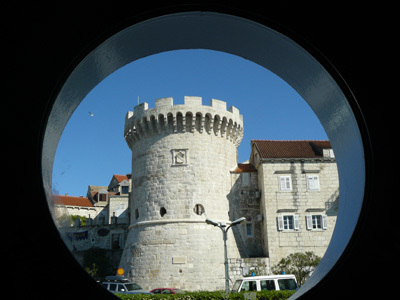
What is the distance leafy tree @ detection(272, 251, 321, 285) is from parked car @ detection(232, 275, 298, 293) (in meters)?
10.1

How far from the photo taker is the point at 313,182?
1039 inches

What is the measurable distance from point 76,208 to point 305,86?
5147cm

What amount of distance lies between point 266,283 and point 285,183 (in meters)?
13.2

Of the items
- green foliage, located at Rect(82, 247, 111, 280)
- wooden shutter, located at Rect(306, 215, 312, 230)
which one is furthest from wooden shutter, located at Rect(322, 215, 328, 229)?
green foliage, located at Rect(82, 247, 111, 280)

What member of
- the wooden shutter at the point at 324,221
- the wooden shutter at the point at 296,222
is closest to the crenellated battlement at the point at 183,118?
the wooden shutter at the point at 296,222

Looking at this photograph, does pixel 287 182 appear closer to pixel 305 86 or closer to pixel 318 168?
pixel 318 168

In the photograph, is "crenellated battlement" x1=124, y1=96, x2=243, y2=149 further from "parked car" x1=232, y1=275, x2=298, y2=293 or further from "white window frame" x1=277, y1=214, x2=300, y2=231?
"parked car" x1=232, y1=275, x2=298, y2=293

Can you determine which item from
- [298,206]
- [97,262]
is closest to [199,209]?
[298,206]

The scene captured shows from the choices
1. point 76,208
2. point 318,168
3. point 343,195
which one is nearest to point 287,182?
point 318,168

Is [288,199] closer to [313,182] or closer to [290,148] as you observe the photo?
[313,182]

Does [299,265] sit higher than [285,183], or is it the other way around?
[285,183]

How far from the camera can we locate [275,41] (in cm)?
308

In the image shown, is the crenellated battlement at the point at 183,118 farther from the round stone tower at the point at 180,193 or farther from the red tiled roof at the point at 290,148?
the red tiled roof at the point at 290,148

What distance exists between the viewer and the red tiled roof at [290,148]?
27.4 metres
